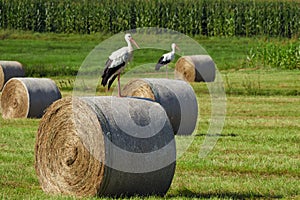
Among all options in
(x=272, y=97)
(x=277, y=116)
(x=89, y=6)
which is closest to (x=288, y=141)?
(x=277, y=116)

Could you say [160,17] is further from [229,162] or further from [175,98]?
[229,162]

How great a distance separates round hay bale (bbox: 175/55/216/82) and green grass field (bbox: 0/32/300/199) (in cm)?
95

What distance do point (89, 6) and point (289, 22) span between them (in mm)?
15408

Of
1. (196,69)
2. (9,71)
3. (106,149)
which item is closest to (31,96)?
(9,71)

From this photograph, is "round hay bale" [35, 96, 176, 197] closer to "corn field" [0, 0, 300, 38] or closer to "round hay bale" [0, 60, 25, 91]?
"round hay bale" [0, 60, 25, 91]

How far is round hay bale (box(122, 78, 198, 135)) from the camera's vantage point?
57.6 ft

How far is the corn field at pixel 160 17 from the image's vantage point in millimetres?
58375

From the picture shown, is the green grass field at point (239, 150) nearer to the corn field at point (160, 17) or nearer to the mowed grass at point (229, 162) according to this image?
the mowed grass at point (229, 162)

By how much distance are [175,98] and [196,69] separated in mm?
17064

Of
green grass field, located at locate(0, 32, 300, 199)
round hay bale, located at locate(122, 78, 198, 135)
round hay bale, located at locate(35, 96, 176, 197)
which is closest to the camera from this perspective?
round hay bale, located at locate(35, 96, 176, 197)

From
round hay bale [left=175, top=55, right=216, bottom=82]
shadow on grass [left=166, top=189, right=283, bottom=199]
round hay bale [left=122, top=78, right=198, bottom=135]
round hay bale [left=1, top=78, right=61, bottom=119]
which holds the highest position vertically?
shadow on grass [left=166, top=189, right=283, bottom=199]

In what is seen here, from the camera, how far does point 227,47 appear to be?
51125mm

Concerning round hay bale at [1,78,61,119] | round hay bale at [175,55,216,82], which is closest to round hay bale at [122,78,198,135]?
round hay bale at [1,78,61,119]

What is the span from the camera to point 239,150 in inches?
600
